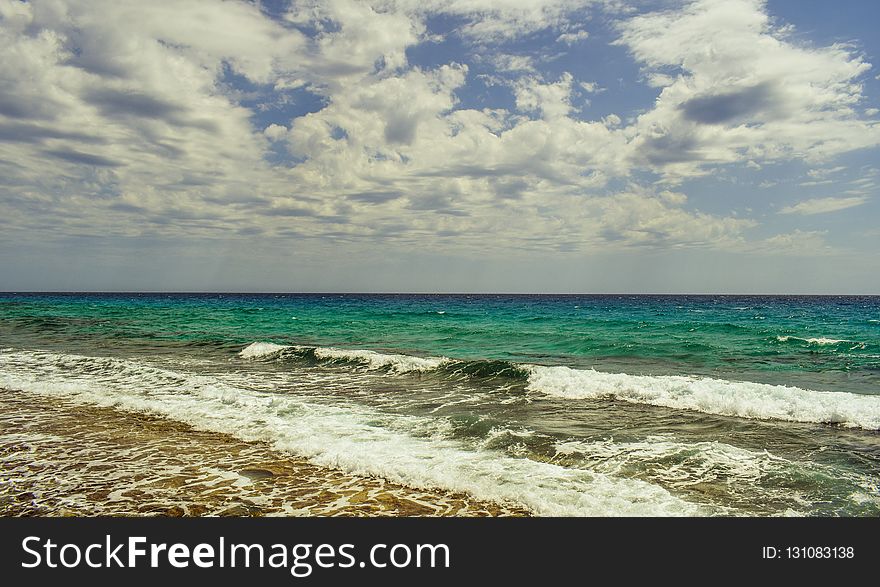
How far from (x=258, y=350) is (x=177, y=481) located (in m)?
17.7

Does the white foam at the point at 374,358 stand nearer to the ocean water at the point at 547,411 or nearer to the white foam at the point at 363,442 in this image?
the ocean water at the point at 547,411

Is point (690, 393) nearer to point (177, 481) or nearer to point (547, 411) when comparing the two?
point (547, 411)

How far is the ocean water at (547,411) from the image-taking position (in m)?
7.39

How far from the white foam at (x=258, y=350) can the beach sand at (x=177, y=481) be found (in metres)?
13.1

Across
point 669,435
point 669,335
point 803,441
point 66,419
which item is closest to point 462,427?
point 669,435

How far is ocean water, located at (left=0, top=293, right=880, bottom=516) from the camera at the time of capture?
7.39 m

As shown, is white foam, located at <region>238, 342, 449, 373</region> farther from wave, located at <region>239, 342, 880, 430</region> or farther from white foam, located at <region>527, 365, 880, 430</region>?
white foam, located at <region>527, 365, 880, 430</region>

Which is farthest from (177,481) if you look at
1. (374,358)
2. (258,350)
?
(258,350)

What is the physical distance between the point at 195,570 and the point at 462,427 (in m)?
6.51

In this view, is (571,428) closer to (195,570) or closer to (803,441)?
(803,441)

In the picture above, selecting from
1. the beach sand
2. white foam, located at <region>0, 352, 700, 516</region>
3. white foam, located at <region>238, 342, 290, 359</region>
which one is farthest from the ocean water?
the beach sand

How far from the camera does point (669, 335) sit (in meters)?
31.5

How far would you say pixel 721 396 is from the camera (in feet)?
44.0

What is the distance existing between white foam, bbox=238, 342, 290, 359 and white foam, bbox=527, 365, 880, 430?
12878 mm
